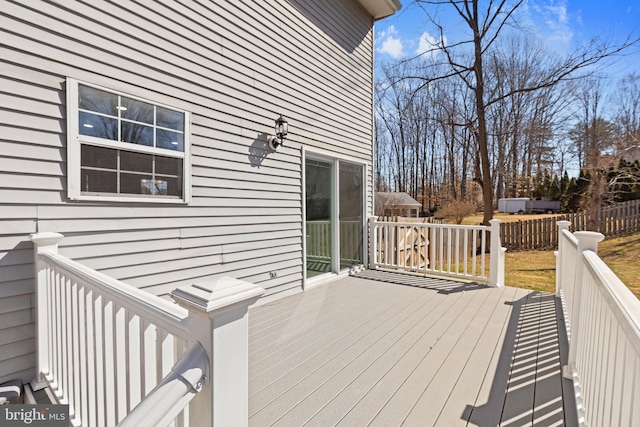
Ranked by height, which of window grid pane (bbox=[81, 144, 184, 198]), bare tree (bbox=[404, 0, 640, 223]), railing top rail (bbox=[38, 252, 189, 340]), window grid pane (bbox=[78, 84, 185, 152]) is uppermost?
bare tree (bbox=[404, 0, 640, 223])

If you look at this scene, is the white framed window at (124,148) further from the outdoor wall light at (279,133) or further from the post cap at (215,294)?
the post cap at (215,294)

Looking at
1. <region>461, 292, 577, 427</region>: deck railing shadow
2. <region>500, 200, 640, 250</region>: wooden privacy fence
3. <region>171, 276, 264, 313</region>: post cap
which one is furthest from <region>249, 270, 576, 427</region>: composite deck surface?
<region>500, 200, 640, 250</region>: wooden privacy fence

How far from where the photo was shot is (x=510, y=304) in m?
3.83

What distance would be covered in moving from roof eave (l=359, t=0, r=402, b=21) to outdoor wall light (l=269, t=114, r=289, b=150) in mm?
3259

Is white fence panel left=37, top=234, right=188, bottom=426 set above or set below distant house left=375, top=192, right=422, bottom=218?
below

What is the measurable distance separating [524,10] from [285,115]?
9203 millimetres

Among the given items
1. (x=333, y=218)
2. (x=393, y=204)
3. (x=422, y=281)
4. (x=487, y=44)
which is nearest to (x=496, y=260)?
(x=422, y=281)

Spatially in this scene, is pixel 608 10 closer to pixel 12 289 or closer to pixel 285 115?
pixel 285 115

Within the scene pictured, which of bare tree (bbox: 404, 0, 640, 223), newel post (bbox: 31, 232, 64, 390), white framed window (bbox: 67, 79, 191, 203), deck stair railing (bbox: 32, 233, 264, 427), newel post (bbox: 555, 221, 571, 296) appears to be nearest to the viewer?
deck stair railing (bbox: 32, 233, 264, 427)

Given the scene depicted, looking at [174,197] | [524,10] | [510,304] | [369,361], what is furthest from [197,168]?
[524,10]

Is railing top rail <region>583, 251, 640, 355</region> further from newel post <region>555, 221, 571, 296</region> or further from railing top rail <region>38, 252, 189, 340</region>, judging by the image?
newel post <region>555, 221, 571, 296</region>

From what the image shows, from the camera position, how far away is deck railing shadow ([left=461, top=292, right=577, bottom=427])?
5.99 feet

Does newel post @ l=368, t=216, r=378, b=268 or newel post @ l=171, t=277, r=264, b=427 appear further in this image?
newel post @ l=368, t=216, r=378, b=268

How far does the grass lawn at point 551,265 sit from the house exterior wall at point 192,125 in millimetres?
4263
